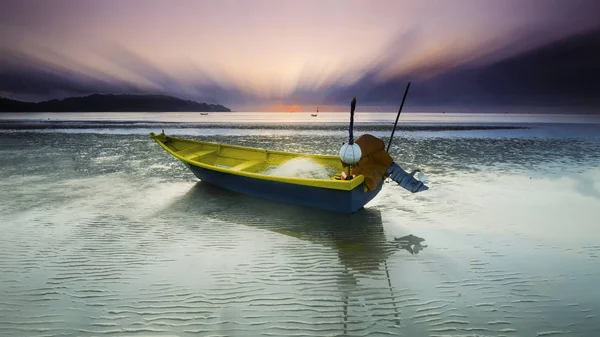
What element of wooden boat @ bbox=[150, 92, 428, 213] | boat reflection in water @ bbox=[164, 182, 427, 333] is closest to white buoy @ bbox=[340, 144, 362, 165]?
wooden boat @ bbox=[150, 92, 428, 213]

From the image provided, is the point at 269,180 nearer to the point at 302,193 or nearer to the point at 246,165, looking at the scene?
the point at 302,193

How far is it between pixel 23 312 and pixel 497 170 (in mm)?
19780

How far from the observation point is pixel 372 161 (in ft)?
33.9

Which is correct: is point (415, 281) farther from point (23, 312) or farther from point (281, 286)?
point (23, 312)

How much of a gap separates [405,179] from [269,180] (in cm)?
432

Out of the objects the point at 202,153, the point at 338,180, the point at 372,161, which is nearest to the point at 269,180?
the point at 338,180

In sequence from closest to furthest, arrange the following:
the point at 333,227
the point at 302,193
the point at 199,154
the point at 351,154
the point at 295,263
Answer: the point at 295,263 < the point at 351,154 < the point at 333,227 < the point at 302,193 < the point at 199,154

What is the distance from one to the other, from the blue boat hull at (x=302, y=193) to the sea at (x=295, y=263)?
365mm

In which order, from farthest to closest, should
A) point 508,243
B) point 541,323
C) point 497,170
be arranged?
1. point 497,170
2. point 508,243
3. point 541,323

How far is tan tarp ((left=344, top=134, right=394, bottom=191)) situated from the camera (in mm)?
9875

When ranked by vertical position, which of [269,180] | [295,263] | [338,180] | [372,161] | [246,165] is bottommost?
[295,263]

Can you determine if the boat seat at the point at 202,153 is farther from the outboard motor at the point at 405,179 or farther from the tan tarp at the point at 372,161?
the outboard motor at the point at 405,179

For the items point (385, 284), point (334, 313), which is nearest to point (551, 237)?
point (385, 284)

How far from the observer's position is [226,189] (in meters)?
13.2
